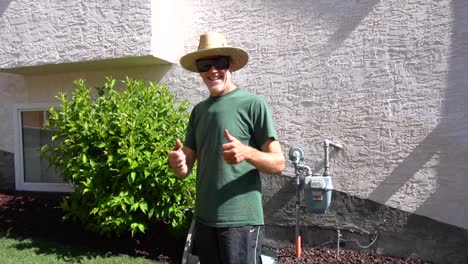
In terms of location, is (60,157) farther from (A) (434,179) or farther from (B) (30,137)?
(A) (434,179)

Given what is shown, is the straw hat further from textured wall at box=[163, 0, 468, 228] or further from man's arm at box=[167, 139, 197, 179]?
textured wall at box=[163, 0, 468, 228]

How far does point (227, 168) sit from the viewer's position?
2.08 meters

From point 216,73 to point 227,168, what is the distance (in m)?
0.52

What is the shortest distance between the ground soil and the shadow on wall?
2.03ft

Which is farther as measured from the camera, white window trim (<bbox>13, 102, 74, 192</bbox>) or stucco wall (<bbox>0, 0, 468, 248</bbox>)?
white window trim (<bbox>13, 102, 74, 192</bbox>)

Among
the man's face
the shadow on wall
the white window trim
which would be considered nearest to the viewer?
the man's face

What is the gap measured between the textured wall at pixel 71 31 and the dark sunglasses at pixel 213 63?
8.82 ft

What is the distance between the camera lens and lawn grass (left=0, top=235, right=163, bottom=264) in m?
4.15

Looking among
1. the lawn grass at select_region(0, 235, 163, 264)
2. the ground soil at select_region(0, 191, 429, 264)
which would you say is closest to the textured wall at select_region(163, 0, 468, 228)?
the ground soil at select_region(0, 191, 429, 264)

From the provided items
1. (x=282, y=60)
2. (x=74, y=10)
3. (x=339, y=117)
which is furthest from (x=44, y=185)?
(x=339, y=117)

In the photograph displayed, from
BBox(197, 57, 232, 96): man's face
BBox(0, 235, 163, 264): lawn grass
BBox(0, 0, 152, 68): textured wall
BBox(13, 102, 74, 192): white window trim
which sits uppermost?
BBox(0, 0, 152, 68): textured wall

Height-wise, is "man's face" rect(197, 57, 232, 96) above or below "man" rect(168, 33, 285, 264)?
above

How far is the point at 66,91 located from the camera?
5832 mm

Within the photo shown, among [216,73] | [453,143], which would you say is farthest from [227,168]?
[453,143]
